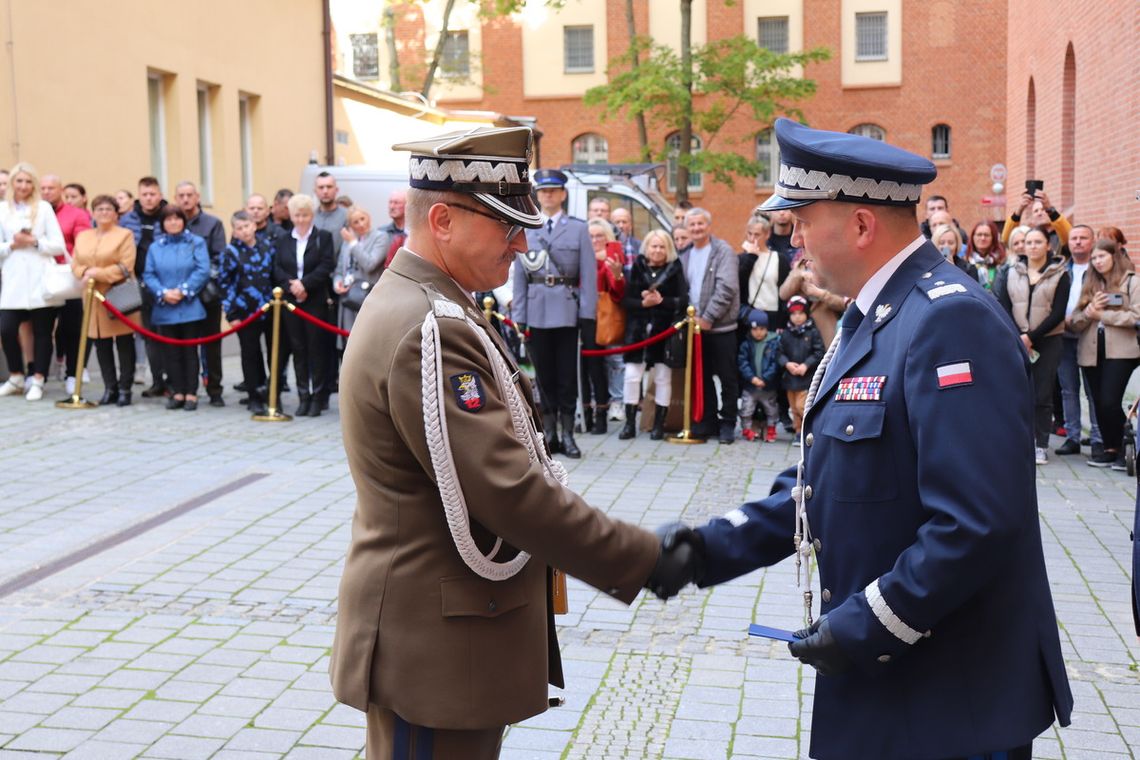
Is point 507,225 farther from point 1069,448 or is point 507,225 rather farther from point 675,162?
point 675,162

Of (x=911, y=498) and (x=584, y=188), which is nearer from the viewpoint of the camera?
(x=911, y=498)

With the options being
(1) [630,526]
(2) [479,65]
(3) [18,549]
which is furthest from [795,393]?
(2) [479,65]

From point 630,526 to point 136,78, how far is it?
55.4 feet

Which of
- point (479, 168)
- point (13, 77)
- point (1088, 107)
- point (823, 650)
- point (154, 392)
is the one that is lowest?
point (154, 392)

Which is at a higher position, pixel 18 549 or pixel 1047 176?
pixel 1047 176

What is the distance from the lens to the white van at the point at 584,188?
57.7 ft

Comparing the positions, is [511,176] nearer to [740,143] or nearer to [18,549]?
[18,549]

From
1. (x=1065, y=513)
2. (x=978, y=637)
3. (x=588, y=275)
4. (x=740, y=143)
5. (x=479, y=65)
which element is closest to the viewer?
(x=978, y=637)

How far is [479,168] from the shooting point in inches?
110

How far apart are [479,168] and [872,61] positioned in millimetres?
40178

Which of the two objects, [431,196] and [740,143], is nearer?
[431,196]

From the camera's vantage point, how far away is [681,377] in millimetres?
11617

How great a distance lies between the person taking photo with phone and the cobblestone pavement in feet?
3.65

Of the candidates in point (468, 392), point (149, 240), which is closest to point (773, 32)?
point (149, 240)
